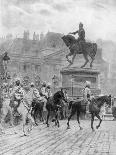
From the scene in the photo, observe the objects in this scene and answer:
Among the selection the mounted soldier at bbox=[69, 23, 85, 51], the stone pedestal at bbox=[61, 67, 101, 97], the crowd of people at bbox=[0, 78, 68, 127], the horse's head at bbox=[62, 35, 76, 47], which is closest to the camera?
the crowd of people at bbox=[0, 78, 68, 127]

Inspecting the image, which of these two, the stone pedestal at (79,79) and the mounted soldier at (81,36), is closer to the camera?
the stone pedestal at (79,79)

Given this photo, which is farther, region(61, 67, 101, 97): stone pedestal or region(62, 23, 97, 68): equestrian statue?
region(62, 23, 97, 68): equestrian statue

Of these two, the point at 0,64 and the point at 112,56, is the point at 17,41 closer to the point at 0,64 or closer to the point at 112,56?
the point at 112,56

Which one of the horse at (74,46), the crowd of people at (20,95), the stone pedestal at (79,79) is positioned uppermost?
the horse at (74,46)

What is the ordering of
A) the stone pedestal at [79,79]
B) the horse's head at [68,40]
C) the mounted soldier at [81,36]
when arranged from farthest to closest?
the horse's head at [68,40], the mounted soldier at [81,36], the stone pedestal at [79,79]

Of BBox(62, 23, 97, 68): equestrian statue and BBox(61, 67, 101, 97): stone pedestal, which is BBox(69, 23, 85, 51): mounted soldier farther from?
BBox(61, 67, 101, 97): stone pedestal

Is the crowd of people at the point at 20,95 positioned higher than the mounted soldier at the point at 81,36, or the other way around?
the mounted soldier at the point at 81,36

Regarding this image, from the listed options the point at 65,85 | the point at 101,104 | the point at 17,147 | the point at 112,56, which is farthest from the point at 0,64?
the point at 112,56

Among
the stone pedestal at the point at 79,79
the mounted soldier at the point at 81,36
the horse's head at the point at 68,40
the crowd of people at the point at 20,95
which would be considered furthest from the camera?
the horse's head at the point at 68,40

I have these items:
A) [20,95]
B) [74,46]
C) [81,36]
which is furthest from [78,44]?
[20,95]

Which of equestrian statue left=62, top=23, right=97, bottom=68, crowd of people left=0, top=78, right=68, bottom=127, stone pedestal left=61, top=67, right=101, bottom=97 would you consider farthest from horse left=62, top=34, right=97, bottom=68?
crowd of people left=0, top=78, right=68, bottom=127

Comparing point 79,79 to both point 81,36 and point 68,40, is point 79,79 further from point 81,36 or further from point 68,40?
point 81,36

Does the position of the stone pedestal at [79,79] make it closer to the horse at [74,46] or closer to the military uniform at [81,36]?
the horse at [74,46]

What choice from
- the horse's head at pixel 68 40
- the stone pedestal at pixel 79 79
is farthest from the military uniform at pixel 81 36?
the stone pedestal at pixel 79 79
